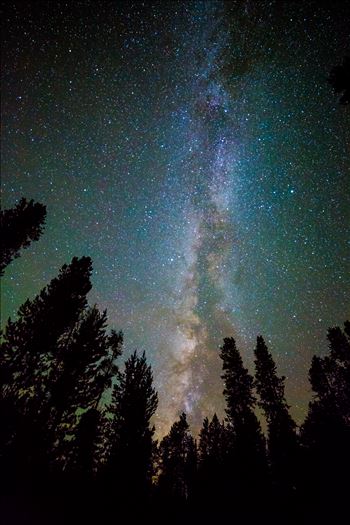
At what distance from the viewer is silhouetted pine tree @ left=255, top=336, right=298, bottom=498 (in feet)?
64.8

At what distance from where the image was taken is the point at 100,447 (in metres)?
19.7

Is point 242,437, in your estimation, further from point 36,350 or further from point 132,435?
point 36,350

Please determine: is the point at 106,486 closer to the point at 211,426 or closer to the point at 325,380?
the point at 325,380

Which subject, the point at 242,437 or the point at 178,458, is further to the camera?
the point at 178,458

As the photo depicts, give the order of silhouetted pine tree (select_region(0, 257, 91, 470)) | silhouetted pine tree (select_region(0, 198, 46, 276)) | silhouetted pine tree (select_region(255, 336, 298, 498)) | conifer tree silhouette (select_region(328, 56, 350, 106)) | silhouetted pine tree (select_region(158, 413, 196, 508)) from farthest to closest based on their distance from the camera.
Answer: silhouetted pine tree (select_region(158, 413, 196, 508)), silhouetted pine tree (select_region(255, 336, 298, 498)), silhouetted pine tree (select_region(0, 198, 46, 276)), silhouetted pine tree (select_region(0, 257, 91, 470)), conifer tree silhouette (select_region(328, 56, 350, 106))

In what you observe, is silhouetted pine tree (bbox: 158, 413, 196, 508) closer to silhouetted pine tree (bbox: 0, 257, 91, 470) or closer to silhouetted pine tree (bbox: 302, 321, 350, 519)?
silhouetted pine tree (bbox: 302, 321, 350, 519)

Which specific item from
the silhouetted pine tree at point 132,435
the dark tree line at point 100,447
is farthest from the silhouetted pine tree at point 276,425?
the silhouetted pine tree at point 132,435

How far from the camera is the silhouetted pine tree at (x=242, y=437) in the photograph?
66.1 ft

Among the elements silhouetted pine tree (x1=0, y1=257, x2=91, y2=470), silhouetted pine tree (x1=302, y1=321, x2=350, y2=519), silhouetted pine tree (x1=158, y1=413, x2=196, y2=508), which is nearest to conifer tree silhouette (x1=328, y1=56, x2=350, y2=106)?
silhouetted pine tree (x1=0, y1=257, x2=91, y2=470)

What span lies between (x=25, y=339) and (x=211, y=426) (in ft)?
124

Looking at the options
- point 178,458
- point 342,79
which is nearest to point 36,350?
point 342,79

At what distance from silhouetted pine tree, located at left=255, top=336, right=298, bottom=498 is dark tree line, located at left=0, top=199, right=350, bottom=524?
0.14 m

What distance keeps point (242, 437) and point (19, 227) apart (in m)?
24.2

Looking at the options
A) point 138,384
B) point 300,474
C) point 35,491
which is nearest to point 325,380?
point 300,474
